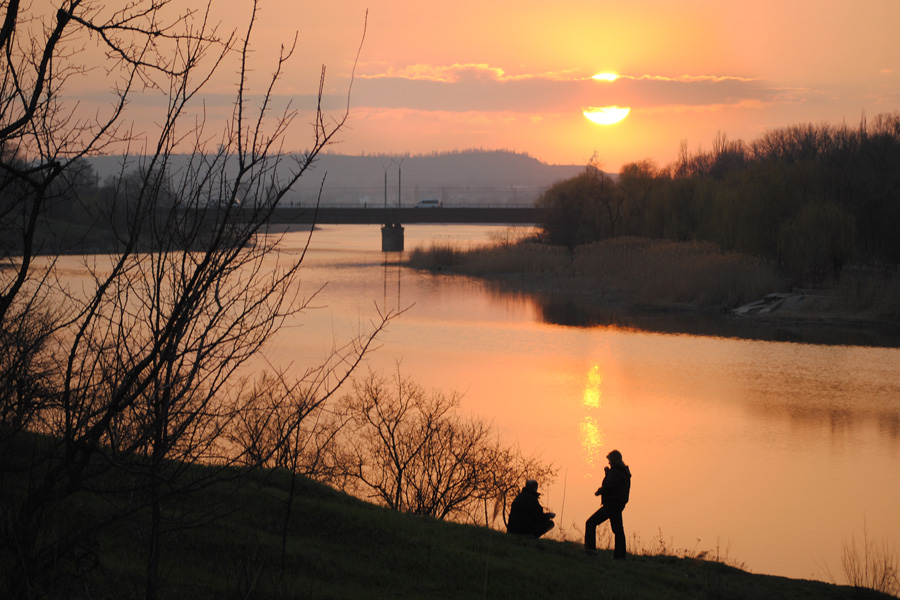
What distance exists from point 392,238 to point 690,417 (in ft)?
225

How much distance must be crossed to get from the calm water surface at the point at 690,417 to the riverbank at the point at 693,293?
3553mm

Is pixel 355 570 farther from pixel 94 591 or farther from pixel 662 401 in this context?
pixel 662 401

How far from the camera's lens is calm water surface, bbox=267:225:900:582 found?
17.6m

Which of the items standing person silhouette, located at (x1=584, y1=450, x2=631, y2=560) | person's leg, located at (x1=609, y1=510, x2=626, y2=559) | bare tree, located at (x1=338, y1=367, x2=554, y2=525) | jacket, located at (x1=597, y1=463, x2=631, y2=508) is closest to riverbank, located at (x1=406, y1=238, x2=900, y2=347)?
bare tree, located at (x1=338, y1=367, x2=554, y2=525)

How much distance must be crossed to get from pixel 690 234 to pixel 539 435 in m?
42.7

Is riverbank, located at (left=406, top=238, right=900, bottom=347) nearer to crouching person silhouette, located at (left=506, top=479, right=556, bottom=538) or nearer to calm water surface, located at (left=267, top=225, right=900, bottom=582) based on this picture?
calm water surface, located at (left=267, top=225, right=900, bottom=582)

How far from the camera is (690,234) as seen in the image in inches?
2464

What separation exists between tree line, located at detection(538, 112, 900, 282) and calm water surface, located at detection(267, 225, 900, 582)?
12.6 meters

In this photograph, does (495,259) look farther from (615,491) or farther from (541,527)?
(615,491)

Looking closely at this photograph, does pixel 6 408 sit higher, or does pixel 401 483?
pixel 6 408

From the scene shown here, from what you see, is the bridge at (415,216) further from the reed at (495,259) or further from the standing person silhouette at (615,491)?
the standing person silhouette at (615,491)

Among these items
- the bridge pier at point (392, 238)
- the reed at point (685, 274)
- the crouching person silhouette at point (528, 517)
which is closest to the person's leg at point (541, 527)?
the crouching person silhouette at point (528, 517)

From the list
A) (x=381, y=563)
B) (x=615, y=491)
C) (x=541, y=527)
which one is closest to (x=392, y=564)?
(x=381, y=563)

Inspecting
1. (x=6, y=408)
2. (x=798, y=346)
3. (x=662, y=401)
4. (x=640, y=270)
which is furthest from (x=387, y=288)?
(x=6, y=408)
